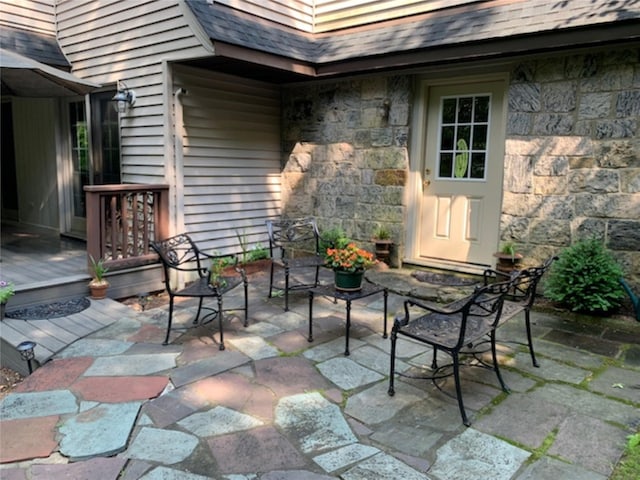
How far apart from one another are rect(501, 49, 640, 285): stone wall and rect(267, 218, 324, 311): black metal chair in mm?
1837

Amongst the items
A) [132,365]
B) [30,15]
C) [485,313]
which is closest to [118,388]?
[132,365]

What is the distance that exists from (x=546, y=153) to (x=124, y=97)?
4277 mm

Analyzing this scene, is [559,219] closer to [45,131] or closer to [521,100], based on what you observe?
[521,100]

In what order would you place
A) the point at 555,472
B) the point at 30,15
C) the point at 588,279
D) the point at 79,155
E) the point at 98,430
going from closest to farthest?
the point at 555,472
the point at 98,430
the point at 588,279
the point at 30,15
the point at 79,155

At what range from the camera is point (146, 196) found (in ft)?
15.8

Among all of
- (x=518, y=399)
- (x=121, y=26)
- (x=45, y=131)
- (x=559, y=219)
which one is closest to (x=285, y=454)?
(x=518, y=399)

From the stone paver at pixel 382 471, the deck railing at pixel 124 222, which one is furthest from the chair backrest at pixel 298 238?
the stone paver at pixel 382 471

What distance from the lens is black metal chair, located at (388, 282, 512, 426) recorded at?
7.82ft

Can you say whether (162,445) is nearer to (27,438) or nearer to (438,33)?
(27,438)

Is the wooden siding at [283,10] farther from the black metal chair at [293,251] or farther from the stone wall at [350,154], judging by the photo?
the black metal chair at [293,251]

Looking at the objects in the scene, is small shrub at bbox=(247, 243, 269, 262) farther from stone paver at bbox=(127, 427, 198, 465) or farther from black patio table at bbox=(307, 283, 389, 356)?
stone paver at bbox=(127, 427, 198, 465)

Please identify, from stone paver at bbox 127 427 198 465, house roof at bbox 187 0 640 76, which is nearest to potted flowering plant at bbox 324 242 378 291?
stone paver at bbox 127 427 198 465

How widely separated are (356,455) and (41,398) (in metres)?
1.76

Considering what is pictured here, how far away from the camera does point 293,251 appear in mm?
6172
